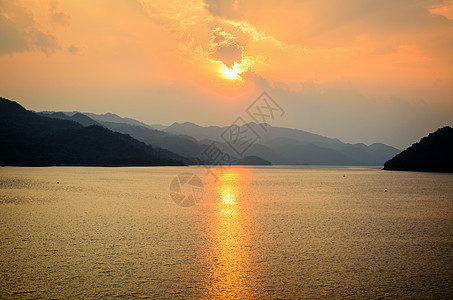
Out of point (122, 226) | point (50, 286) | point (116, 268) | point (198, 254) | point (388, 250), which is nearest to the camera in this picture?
point (50, 286)

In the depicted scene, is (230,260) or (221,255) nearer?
(230,260)

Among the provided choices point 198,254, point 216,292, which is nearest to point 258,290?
point 216,292

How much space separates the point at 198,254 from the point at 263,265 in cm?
663

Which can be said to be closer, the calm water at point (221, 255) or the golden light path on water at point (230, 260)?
the golden light path on water at point (230, 260)

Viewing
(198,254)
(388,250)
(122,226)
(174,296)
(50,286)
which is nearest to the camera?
(174,296)

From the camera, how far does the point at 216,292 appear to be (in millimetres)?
22641

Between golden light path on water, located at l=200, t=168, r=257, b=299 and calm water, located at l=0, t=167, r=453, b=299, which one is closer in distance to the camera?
golden light path on water, located at l=200, t=168, r=257, b=299

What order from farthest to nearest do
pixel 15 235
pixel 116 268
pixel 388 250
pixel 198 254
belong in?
pixel 15 235 < pixel 388 250 < pixel 198 254 < pixel 116 268

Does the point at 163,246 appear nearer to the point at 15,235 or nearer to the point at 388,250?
the point at 15,235

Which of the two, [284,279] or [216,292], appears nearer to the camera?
[216,292]

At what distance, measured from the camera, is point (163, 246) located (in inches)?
1395

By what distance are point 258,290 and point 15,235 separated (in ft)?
98.6

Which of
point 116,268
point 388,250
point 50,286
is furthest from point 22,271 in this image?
point 388,250

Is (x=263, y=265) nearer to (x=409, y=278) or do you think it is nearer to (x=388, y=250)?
(x=409, y=278)
